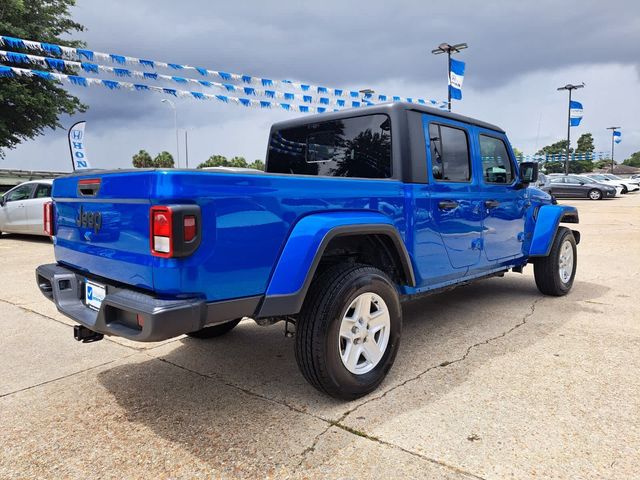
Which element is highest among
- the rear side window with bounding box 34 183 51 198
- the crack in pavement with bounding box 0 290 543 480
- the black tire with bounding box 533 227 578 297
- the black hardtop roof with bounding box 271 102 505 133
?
the black hardtop roof with bounding box 271 102 505 133

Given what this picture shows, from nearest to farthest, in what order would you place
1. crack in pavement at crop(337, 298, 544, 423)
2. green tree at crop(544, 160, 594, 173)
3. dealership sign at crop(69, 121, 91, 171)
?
1. crack in pavement at crop(337, 298, 544, 423)
2. dealership sign at crop(69, 121, 91, 171)
3. green tree at crop(544, 160, 594, 173)

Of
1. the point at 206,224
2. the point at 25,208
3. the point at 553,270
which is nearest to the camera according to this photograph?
the point at 206,224

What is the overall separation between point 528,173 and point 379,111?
2169 mm

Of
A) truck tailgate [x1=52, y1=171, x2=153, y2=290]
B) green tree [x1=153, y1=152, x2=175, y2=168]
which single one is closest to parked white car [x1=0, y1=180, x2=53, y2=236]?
green tree [x1=153, y1=152, x2=175, y2=168]

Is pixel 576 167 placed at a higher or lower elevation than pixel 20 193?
higher

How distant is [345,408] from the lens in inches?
111

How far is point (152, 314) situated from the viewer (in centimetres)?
215

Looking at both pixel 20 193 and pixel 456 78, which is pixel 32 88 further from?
pixel 456 78

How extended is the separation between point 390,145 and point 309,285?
135cm

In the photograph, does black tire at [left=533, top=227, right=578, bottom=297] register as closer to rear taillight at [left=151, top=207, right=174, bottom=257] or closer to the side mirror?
the side mirror

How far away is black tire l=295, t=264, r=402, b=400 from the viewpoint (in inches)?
105

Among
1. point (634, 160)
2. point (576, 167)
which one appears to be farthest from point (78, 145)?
point (634, 160)

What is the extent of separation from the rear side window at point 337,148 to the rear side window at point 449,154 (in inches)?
16.2

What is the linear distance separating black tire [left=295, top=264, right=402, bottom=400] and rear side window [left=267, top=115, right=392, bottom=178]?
38.5 inches
